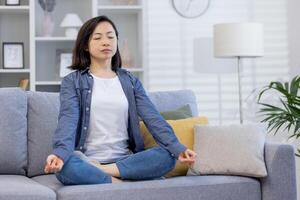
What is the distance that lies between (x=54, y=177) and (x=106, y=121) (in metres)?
0.37

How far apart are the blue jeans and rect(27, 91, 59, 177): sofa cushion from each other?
395mm

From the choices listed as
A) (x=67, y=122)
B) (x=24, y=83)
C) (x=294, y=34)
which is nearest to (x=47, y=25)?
(x=24, y=83)

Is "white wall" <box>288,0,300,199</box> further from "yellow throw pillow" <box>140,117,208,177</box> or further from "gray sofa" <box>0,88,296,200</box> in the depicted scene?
"yellow throw pillow" <box>140,117,208,177</box>

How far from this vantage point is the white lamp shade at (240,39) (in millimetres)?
3877

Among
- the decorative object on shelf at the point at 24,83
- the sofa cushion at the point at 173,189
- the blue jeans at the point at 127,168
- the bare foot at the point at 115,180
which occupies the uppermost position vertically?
the decorative object on shelf at the point at 24,83

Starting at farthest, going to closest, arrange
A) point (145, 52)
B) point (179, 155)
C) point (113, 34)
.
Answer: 1. point (145, 52)
2. point (113, 34)
3. point (179, 155)

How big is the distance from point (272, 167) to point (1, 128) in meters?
1.33

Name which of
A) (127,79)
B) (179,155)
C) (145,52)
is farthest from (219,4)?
(179,155)

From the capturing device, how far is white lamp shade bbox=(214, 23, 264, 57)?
3877 mm

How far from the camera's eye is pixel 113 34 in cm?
273

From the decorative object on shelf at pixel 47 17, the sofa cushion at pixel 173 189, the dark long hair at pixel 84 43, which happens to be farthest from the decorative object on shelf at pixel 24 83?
the sofa cushion at pixel 173 189

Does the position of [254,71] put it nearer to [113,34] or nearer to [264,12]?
[264,12]

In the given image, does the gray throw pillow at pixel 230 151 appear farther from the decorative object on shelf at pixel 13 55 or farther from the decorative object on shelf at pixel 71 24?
the decorative object on shelf at pixel 13 55

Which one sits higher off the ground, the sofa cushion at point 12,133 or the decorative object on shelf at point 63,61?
the decorative object on shelf at point 63,61
